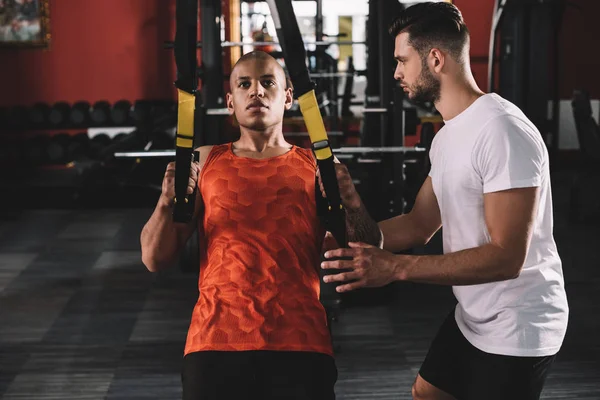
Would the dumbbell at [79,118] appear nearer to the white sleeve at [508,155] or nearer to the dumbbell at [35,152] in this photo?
the dumbbell at [35,152]

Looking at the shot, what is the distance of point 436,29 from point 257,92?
0.36m

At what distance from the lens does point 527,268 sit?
1389 millimetres

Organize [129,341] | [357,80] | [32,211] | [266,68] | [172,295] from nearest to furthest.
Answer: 1. [266,68]
2. [129,341]
3. [172,295]
4. [32,211]
5. [357,80]

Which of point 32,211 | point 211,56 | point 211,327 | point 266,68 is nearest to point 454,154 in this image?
point 266,68

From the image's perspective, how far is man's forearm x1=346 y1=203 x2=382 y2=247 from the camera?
133 centimetres

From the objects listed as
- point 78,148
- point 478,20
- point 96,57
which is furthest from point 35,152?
point 478,20

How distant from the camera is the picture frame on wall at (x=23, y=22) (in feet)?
24.6

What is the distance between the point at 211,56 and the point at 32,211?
2612 mm

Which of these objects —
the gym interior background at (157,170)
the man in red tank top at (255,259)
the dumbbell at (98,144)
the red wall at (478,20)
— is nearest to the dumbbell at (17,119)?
the gym interior background at (157,170)

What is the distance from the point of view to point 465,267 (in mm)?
1297

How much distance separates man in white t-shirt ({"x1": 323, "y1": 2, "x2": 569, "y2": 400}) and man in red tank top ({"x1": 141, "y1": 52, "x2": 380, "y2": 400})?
13 cm

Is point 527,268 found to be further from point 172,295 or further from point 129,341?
point 172,295

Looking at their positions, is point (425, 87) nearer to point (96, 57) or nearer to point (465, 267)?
point (465, 267)

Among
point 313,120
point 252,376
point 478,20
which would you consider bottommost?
point 252,376
